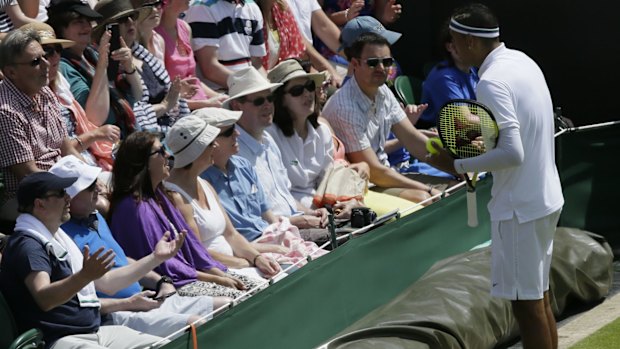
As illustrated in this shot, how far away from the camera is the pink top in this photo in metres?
8.80

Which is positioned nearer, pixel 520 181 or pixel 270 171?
pixel 520 181

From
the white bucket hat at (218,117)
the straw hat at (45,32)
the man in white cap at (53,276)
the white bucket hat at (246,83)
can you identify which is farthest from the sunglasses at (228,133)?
the man in white cap at (53,276)

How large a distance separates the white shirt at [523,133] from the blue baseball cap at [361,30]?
4.32 metres

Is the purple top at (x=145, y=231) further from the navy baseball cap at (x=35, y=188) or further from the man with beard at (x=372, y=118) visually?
the man with beard at (x=372, y=118)

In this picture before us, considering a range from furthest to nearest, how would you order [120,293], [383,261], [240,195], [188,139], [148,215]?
[240,195]
[383,261]
[188,139]
[148,215]
[120,293]

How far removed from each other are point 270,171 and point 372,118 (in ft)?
4.67

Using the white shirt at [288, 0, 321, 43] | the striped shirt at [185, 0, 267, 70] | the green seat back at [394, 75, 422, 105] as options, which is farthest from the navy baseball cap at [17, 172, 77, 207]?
the green seat back at [394, 75, 422, 105]

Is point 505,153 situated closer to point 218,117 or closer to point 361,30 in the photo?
point 218,117

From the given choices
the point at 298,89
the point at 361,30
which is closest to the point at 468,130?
the point at 298,89

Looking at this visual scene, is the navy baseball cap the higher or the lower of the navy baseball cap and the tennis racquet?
the higher

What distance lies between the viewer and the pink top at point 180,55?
880 cm

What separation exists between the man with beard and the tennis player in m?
3.17

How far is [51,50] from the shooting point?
7000mm

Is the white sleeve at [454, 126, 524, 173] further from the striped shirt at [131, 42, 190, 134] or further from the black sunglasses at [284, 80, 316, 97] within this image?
the black sunglasses at [284, 80, 316, 97]
